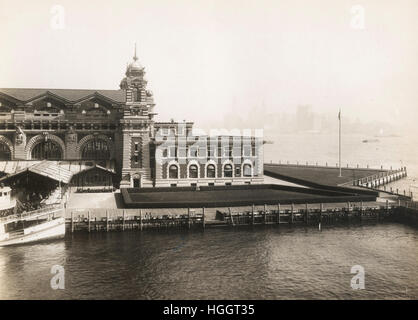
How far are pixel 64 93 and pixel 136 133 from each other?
17745 millimetres

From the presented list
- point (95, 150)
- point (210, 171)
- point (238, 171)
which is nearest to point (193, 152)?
point (210, 171)

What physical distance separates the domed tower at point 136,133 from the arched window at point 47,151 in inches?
442

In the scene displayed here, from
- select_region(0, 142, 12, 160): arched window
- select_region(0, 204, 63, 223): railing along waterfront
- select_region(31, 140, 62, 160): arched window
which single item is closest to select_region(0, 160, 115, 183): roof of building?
select_region(0, 142, 12, 160): arched window

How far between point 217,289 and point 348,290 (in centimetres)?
970

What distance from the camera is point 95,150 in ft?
238

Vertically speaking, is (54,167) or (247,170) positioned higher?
(54,167)

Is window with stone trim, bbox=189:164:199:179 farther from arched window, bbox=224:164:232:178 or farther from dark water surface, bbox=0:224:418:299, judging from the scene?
dark water surface, bbox=0:224:418:299

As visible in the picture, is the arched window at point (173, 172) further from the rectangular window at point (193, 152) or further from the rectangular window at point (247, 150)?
the rectangular window at point (247, 150)

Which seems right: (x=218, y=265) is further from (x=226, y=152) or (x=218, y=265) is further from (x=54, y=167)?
(x=226, y=152)

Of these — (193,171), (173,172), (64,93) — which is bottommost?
(173,172)

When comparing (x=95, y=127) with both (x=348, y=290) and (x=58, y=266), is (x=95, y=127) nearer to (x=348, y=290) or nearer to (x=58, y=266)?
(x=58, y=266)

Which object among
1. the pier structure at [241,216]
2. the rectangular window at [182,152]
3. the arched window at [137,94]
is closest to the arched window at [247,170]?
the rectangular window at [182,152]

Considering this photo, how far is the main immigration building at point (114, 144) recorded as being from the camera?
68750 mm
